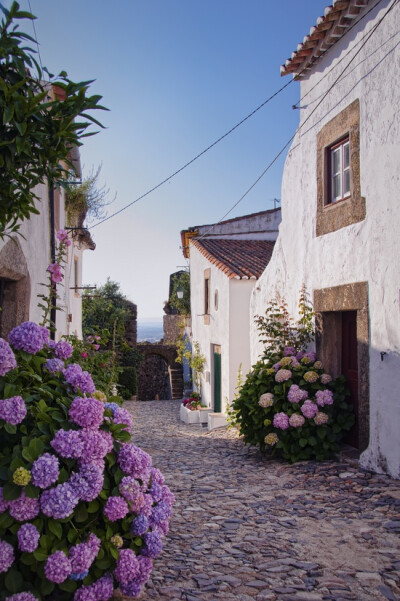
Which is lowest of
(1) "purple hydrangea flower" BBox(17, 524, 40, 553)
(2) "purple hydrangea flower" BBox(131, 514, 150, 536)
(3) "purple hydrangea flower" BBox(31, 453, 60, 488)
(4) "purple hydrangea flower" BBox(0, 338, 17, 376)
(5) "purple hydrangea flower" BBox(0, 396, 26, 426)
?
(2) "purple hydrangea flower" BBox(131, 514, 150, 536)

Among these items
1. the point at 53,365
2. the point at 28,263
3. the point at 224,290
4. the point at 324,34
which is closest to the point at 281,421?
the point at 28,263

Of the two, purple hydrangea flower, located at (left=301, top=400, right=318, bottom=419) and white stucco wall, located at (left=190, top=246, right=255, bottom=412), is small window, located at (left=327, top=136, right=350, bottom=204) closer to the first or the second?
purple hydrangea flower, located at (left=301, top=400, right=318, bottom=419)

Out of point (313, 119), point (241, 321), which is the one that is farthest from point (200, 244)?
point (313, 119)

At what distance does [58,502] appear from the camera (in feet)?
8.27

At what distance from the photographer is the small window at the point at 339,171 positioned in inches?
271

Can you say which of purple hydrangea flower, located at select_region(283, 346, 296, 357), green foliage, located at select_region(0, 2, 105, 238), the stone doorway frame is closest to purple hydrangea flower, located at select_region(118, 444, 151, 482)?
green foliage, located at select_region(0, 2, 105, 238)

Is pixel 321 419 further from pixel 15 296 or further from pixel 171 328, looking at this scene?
pixel 171 328

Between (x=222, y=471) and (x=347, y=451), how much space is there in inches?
59.5

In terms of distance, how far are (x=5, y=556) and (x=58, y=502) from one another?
32 centimetres

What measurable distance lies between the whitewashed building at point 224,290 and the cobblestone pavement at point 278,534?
217 inches

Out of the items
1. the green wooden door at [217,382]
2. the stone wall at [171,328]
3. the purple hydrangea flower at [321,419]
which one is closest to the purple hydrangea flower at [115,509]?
the purple hydrangea flower at [321,419]

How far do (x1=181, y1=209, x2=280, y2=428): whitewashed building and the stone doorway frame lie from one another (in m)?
4.73

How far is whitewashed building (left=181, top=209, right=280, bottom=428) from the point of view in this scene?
12.6 metres

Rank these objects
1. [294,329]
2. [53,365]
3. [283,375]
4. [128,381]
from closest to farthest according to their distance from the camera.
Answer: [53,365], [283,375], [294,329], [128,381]
